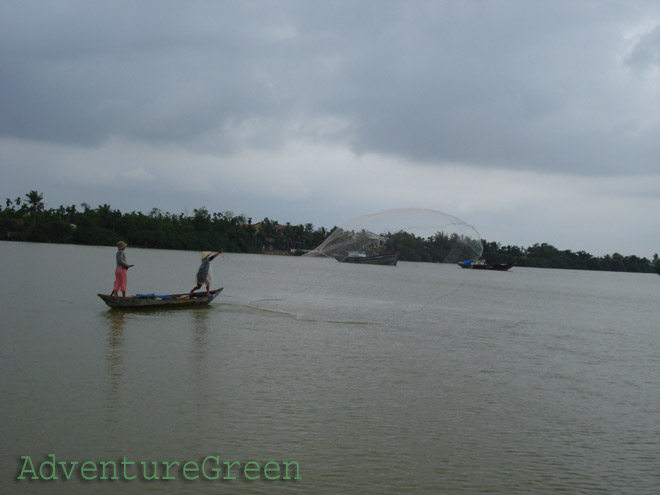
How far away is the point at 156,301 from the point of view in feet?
58.3

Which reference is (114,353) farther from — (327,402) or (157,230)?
(157,230)

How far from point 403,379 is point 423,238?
434 centimetres

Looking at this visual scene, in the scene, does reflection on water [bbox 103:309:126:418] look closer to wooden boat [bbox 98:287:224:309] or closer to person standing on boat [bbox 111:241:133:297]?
wooden boat [bbox 98:287:224:309]

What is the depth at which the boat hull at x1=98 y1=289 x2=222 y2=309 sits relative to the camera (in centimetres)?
1714

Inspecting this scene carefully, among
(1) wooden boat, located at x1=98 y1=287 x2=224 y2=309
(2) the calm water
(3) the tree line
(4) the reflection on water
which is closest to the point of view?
(2) the calm water

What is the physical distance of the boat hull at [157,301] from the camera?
17.1 meters

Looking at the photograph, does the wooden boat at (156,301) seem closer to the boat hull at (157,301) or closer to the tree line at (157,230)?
the boat hull at (157,301)

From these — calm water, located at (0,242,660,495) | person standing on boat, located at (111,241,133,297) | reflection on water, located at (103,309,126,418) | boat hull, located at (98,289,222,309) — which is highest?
person standing on boat, located at (111,241,133,297)

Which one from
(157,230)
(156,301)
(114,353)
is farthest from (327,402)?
(157,230)

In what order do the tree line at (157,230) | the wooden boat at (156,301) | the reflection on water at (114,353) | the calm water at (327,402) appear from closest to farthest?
the calm water at (327,402) → the reflection on water at (114,353) → the wooden boat at (156,301) → the tree line at (157,230)

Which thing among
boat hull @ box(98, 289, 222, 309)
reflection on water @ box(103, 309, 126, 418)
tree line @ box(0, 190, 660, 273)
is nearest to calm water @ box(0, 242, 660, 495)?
reflection on water @ box(103, 309, 126, 418)

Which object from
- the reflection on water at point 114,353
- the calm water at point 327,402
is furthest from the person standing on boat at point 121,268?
the calm water at point 327,402

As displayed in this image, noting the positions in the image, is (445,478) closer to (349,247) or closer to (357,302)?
(349,247)

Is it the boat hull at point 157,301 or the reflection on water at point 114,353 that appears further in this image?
the boat hull at point 157,301
